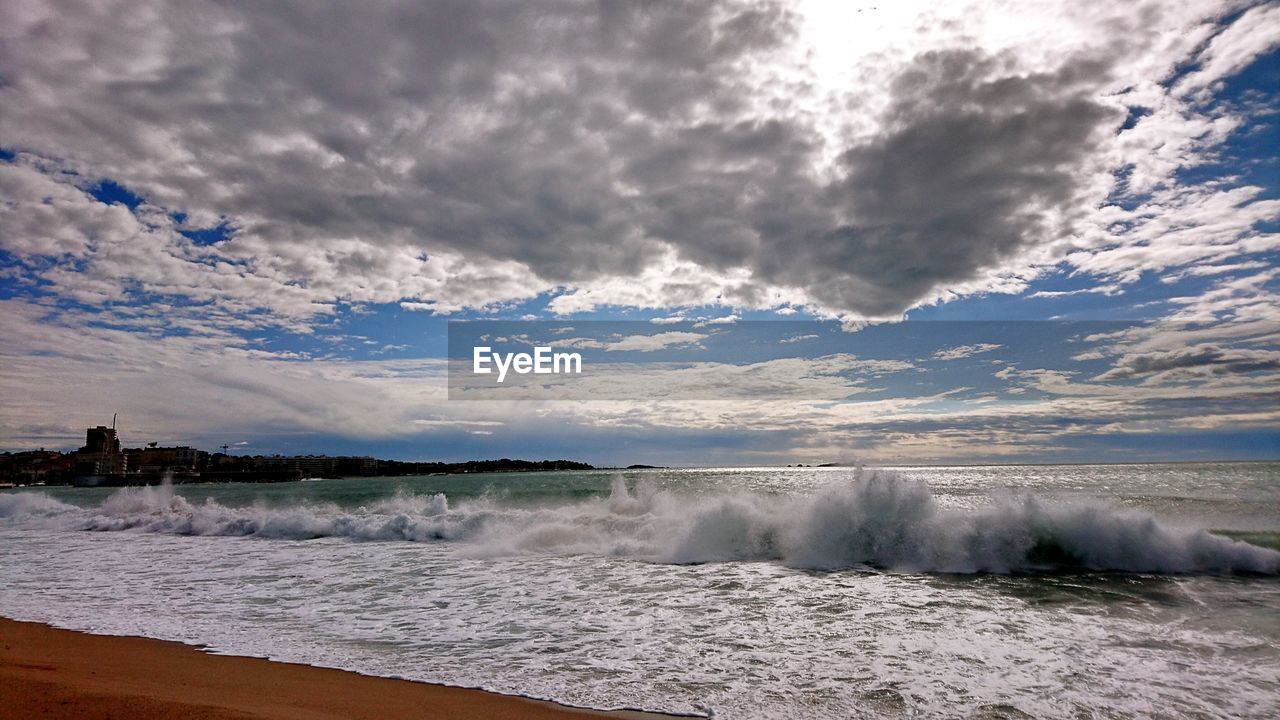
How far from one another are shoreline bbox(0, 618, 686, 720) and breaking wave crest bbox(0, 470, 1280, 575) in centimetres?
947

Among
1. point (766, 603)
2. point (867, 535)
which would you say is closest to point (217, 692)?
point (766, 603)

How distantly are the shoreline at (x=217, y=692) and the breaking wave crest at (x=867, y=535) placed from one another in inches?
373

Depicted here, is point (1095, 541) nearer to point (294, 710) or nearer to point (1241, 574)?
point (1241, 574)

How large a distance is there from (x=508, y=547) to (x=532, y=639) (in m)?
9.71

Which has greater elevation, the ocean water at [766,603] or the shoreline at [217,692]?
the shoreline at [217,692]

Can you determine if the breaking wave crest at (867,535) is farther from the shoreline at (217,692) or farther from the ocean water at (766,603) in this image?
the shoreline at (217,692)

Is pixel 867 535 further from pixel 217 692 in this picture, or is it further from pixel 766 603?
pixel 217 692

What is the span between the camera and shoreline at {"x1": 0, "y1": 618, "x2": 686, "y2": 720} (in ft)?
16.5

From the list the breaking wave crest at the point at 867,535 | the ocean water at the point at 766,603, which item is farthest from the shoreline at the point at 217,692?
the breaking wave crest at the point at 867,535

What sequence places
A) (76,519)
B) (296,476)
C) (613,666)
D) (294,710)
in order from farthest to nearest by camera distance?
(296,476) → (76,519) → (613,666) → (294,710)

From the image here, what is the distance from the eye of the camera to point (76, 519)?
27125mm

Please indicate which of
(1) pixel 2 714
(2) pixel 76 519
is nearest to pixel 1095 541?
(1) pixel 2 714

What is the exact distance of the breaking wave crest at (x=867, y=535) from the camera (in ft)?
41.2

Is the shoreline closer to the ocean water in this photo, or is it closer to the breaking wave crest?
the ocean water
